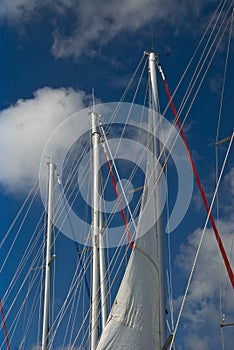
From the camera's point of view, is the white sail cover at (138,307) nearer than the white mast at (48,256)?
Yes

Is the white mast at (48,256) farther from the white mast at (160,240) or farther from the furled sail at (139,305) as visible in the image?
the furled sail at (139,305)

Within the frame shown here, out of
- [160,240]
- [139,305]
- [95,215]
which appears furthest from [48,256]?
[139,305]

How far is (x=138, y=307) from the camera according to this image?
10.4 m

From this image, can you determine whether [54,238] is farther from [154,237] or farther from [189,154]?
[154,237]

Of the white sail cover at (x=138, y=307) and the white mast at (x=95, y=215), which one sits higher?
the white mast at (x=95, y=215)

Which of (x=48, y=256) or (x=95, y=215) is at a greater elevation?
(x=95, y=215)

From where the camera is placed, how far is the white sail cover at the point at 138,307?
993 cm

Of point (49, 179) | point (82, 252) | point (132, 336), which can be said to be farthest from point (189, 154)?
point (49, 179)

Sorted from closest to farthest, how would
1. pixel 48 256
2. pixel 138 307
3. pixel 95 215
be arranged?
1. pixel 138 307
2. pixel 95 215
3. pixel 48 256

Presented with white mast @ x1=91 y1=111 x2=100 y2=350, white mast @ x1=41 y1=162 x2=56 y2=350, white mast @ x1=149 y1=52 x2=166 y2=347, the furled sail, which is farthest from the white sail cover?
white mast @ x1=41 y1=162 x2=56 y2=350

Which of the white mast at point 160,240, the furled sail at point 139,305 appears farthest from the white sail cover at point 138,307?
the white mast at point 160,240

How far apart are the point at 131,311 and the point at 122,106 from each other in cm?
1287

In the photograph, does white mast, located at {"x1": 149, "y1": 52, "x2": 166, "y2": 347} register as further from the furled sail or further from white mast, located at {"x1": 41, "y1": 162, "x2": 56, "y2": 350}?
white mast, located at {"x1": 41, "y1": 162, "x2": 56, "y2": 350}

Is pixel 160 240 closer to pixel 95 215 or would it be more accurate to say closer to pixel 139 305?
pixel 139 305
